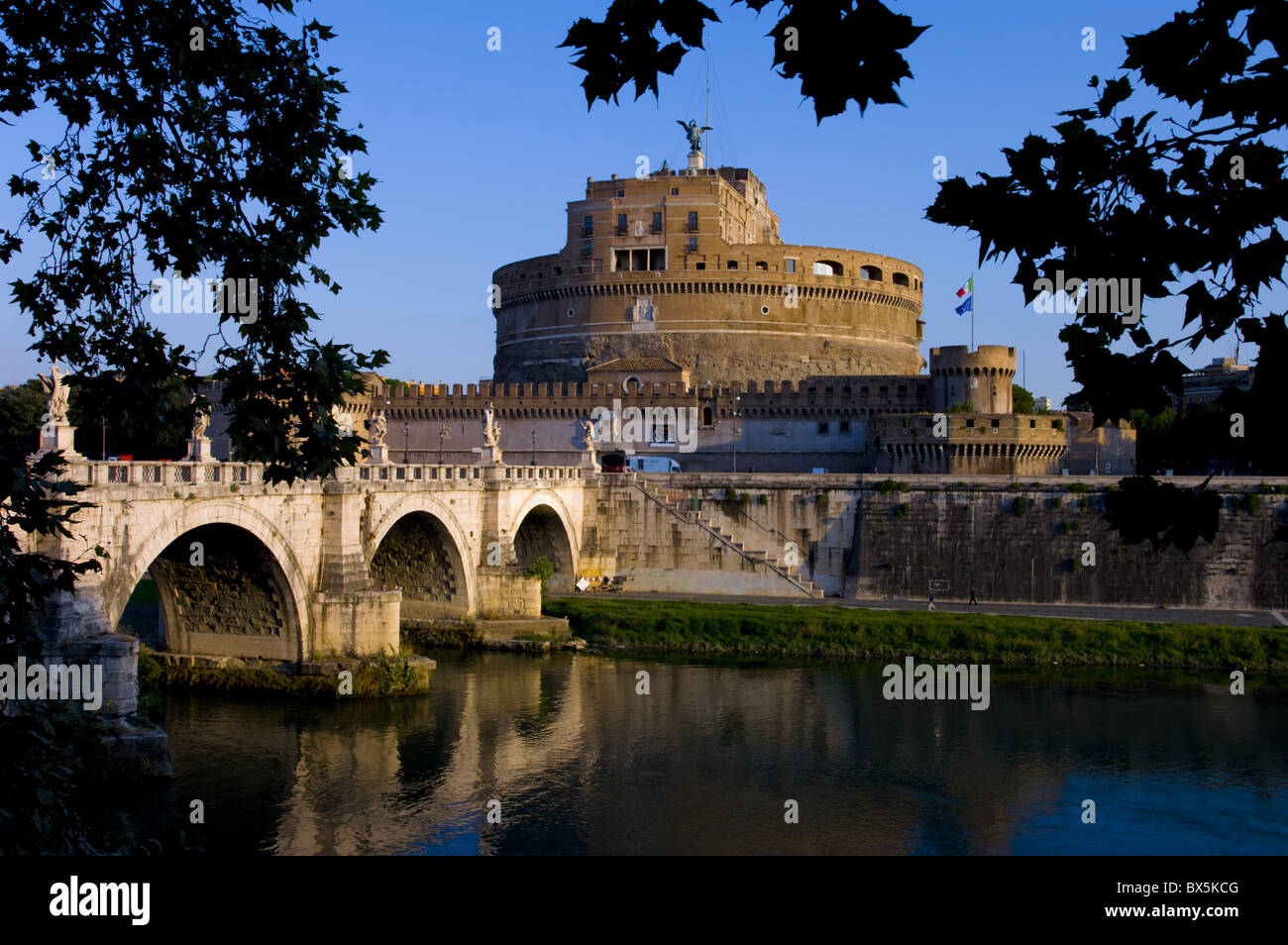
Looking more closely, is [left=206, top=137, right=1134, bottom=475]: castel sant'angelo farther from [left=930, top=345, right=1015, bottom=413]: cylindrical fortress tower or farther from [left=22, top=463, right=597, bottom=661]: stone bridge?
[left=22, top=463, right=597, bottom=661]: stone bridge

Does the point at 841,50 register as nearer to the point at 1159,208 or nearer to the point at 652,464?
the point at 1159,208

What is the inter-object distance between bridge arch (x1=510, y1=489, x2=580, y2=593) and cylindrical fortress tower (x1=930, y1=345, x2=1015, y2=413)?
56.8ft

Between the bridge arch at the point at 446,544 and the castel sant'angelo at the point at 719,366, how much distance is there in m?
19.0

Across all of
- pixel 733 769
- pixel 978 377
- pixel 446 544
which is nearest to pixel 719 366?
pixel 978 377

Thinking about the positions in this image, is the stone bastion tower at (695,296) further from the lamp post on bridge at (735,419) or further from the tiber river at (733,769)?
the tiber river at (733,769)

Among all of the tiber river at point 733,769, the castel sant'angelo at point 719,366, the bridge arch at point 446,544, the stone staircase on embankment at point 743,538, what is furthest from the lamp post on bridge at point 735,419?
the tiber river at point 733,769

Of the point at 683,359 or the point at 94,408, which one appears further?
the point at 683,359

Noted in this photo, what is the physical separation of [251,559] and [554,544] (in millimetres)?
16053

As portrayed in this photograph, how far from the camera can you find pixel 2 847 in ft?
20.3

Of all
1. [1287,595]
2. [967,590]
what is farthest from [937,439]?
[1287,595]

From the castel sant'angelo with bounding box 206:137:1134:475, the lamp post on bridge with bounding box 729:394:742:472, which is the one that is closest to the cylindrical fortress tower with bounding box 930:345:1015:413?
the castel sant'angelo with bounding box 206:137:1134:475

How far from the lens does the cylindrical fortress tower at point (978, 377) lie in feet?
157
